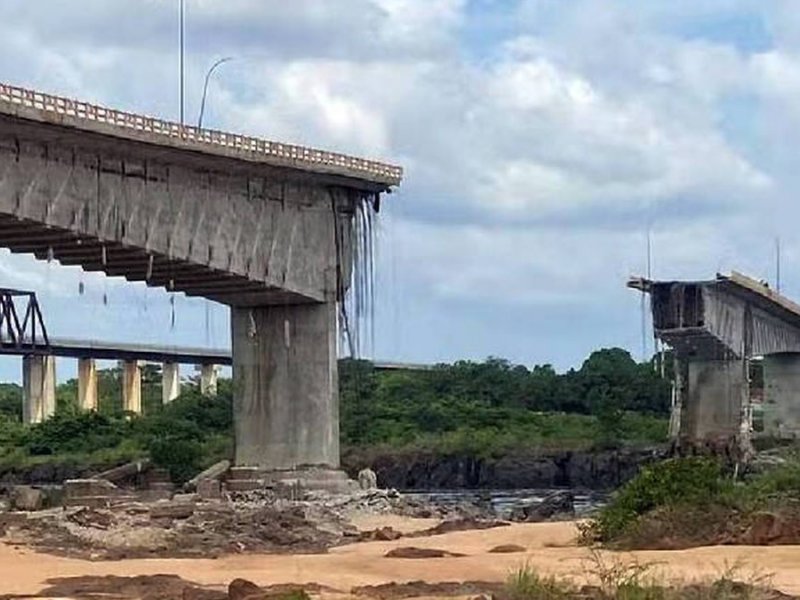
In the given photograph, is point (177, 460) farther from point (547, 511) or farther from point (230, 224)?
point (547, 511)

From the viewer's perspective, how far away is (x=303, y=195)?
6209 cm

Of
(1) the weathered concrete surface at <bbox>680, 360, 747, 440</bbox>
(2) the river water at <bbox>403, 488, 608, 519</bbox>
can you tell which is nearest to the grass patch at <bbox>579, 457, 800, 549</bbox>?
(2) the river water at <bbox>403, 488, 608, 519</bbox>

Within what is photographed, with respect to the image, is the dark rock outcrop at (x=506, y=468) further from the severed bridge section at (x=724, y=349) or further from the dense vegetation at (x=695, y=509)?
the dense vegetation at (x=695, y=509)

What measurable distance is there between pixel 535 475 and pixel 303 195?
4251 cm

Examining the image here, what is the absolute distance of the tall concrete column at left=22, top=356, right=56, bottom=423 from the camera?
116 m

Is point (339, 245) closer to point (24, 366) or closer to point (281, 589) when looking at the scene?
point (281, 589)

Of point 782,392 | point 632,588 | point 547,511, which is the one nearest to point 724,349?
point 782,392

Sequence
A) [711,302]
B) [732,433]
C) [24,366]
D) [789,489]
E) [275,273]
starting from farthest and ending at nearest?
1. [24,366]
2. [732,433]
3. [711,302]
4. [275,273]
5. [789,489]

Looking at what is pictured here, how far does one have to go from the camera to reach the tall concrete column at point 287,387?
61969mm

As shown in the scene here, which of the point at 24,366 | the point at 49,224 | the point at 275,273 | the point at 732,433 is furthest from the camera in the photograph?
the point at 24,366

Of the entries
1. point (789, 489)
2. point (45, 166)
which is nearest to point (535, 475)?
point (45, 166)

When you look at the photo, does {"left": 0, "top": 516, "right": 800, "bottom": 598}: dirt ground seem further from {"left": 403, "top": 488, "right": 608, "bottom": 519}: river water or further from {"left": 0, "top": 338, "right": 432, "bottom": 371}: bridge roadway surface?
{"left": 0, "top": 338, "right": 432, "bottom": 371}: bridge roadway surface

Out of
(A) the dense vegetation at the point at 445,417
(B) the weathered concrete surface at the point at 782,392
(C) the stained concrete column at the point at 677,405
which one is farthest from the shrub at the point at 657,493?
(B) the weathered concrete surface at the point at 782,392

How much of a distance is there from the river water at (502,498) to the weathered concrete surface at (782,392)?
16.9 metres
